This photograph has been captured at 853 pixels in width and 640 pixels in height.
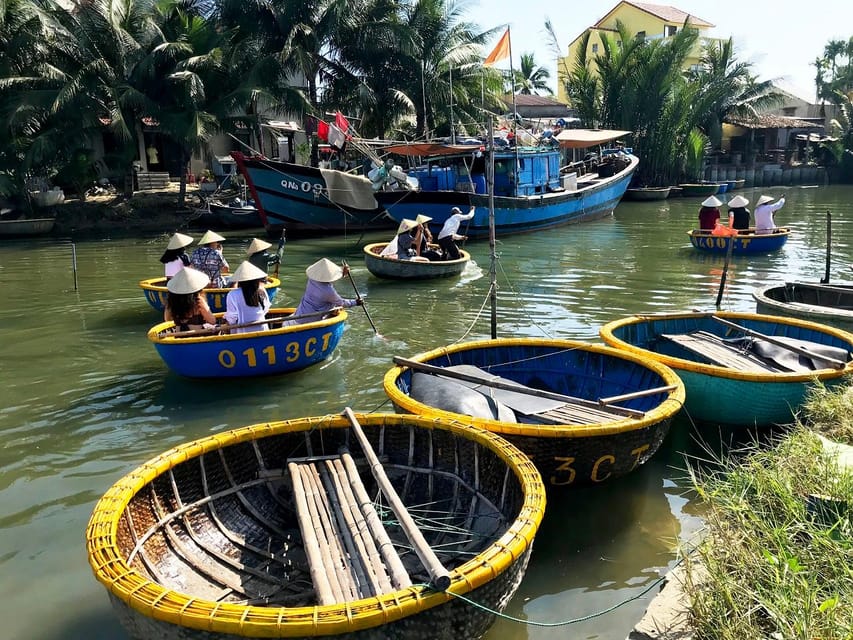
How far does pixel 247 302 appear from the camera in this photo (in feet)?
24.2

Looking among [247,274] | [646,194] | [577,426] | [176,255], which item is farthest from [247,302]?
[646,194]

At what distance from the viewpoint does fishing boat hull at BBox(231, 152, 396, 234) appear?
18.9m

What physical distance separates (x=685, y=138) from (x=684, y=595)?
33.0 meters

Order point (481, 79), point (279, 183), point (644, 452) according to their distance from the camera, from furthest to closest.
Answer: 1. point (481, 79)
2. point (279, 183)
3. point (644, 452)

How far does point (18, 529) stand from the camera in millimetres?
4652

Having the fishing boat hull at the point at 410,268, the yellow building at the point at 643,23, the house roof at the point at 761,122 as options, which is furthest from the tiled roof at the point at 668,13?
the fishing boat hull at the point at 410,268

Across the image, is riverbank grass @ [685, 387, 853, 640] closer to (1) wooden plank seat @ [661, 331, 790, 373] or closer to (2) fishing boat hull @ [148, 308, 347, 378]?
(1) wooden plank seat @ [661, 331, 790, 373]

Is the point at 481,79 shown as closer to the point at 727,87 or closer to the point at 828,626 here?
the point at 727,87

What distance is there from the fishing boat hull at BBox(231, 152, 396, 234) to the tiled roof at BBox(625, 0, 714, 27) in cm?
3452

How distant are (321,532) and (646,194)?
97.1 ft

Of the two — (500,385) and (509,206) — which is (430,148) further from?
(500,385)

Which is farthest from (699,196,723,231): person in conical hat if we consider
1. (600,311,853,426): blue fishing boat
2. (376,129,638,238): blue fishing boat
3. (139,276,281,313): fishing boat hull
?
(139,276,281,313): fishing boat hull

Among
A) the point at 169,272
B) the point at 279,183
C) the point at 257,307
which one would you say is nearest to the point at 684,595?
the point at 257,307

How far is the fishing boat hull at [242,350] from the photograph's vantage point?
22.5ft
